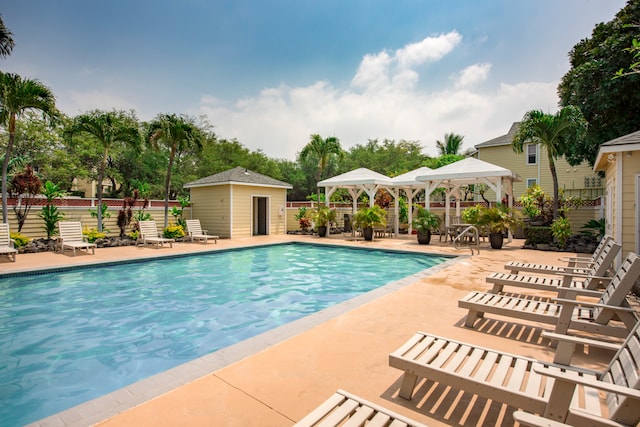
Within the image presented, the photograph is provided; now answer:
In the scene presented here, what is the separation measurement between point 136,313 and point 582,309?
686 cm

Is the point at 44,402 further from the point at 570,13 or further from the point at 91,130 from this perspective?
the point at 570,13

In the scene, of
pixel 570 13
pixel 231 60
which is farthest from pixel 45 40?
pixel 570 13

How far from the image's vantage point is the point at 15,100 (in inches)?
420

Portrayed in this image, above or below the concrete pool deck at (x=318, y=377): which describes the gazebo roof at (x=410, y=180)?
above

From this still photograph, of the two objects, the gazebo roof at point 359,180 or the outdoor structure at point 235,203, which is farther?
the outdoor structure at point 235,203

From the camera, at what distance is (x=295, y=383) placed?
112 inches

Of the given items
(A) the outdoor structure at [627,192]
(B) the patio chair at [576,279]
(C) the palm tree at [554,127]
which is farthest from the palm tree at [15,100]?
(C) the palm tree at [554,127]

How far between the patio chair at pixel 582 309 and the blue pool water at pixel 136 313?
3182 mm

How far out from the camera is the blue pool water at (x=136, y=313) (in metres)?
3.78

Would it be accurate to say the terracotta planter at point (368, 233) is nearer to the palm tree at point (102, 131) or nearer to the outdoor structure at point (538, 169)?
the palm tree at point (102, 131)

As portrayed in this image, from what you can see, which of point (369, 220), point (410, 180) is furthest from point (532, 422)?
point (410, 180)

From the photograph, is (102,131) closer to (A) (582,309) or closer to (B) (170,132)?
(B) (170,132)

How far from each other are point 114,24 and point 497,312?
16045mm

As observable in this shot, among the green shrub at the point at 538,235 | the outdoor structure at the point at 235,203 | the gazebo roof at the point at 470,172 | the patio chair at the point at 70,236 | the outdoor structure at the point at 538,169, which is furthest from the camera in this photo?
the outdoor structure at the point at 538,169
